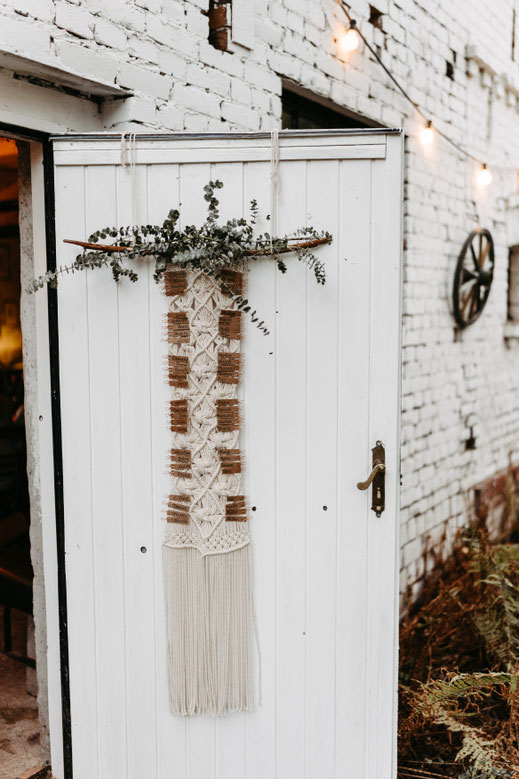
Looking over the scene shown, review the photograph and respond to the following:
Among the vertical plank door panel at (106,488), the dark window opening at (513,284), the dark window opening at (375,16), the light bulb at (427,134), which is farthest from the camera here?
the dark window opening at (513,284)

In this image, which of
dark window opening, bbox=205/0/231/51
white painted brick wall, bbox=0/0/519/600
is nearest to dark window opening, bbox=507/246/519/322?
white painted brick wall, bbox=0/0/519/600

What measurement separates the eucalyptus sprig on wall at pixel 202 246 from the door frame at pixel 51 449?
190 millimetres

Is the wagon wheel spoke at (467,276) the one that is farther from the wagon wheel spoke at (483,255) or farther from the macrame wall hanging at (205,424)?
the macrame wall hanging at (205,424)

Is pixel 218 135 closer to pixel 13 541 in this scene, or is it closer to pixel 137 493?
pixel 137 493

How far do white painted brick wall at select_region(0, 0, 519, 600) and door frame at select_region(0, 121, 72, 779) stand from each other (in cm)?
21

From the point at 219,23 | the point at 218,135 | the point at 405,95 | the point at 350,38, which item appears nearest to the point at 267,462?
the point at 218,135

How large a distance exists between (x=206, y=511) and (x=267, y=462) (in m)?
Answer: 0.25

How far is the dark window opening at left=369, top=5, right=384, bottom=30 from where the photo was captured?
3.71 m

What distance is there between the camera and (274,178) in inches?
85.0

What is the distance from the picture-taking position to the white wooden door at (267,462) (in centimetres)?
218

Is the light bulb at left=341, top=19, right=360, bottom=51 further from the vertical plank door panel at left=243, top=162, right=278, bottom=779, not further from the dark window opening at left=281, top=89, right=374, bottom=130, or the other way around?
the vertical plank door panel at left=243, top=162, right=278, bottom=779

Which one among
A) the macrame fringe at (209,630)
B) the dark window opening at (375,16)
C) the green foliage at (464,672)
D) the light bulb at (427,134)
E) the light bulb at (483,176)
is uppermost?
the dark window opening at (375,16)

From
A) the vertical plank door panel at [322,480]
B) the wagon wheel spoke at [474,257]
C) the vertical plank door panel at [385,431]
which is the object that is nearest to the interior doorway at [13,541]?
the vertical plank door panel at [322,480]

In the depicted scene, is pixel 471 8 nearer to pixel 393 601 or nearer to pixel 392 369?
pixel 392 369
